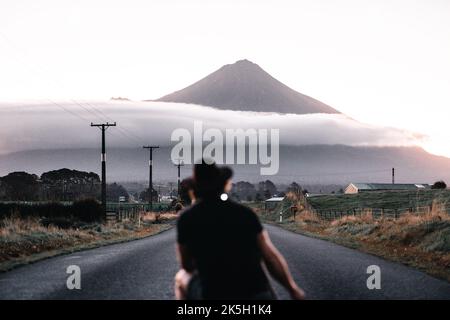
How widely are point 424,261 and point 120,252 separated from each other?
9.06 m

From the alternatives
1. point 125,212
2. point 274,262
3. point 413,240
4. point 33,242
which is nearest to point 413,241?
point 413,240

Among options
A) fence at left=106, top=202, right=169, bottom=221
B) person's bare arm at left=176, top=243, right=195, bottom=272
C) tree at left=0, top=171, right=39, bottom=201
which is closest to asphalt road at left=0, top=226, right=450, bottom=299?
person's bare arm at left=176, top=243, right=195, bottom=272

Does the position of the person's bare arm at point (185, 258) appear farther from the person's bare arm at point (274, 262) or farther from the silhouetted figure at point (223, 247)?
the person's bare arm at point (274, 262)

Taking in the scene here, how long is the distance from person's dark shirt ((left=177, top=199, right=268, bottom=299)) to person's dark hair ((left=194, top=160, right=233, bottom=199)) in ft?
0.36

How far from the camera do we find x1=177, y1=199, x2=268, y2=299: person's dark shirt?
441cm

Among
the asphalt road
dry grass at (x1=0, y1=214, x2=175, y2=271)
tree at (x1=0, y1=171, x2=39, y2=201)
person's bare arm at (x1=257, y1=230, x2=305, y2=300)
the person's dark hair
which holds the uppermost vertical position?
the person's dark hair

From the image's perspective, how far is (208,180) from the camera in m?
4.60

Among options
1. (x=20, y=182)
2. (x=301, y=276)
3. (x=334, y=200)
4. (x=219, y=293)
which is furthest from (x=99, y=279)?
(x=20, y=182)

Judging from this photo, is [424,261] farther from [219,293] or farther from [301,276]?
[219,293]

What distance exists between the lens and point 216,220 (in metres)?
4.42

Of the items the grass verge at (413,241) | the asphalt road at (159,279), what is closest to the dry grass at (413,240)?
the grass verge at (413,241)

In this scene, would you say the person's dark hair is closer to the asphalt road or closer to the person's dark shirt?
the person's dark shirt

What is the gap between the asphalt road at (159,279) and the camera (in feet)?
29.9

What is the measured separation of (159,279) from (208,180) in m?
6.82
